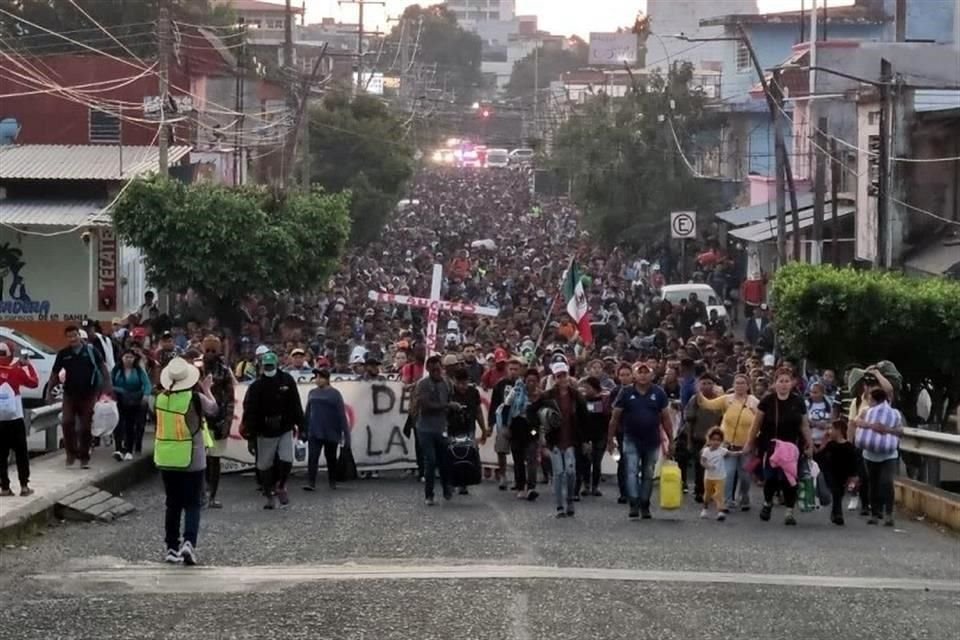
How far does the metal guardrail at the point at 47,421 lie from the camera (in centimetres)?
2069

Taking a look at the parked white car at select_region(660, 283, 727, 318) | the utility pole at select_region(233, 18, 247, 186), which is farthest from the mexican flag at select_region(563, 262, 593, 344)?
the utility pole at select_region(233, 18, 247, 186)

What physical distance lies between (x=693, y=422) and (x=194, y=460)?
728 cm

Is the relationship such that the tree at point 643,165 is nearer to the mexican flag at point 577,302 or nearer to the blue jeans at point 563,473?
the mexican flag at point 577,302

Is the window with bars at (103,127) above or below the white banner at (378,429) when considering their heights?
above

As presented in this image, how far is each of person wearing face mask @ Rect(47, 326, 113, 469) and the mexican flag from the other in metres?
9.26

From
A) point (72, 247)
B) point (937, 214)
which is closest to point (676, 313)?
point (937, 214)

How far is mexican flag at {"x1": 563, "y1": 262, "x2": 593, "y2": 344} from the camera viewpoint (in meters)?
27.2

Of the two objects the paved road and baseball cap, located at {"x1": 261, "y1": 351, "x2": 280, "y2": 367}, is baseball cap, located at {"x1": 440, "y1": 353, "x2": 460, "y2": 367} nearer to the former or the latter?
the paved road

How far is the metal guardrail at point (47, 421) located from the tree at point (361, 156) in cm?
3817

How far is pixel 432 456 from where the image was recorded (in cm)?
1803

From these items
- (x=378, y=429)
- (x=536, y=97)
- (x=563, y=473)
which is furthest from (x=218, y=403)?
(x=536, y=97)

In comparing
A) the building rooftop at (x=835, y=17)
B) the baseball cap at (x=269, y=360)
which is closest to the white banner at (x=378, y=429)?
the baseball cap at (x=269, y=360)

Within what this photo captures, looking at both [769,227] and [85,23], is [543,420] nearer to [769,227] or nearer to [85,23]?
[769,227]

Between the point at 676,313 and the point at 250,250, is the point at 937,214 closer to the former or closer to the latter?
the point at 676,313
